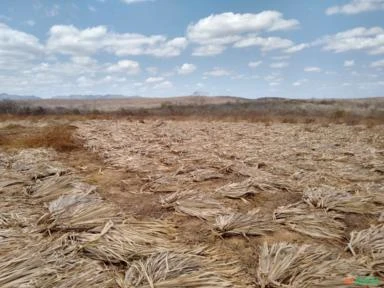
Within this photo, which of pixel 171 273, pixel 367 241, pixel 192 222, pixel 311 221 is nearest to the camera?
pixel 171 273

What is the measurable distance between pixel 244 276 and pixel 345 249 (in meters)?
1.26

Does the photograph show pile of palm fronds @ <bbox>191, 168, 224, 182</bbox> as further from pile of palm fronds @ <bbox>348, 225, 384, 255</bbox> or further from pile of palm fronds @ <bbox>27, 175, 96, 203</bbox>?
pile of palm fronds @ <bbox>348, 225, 384, 255</bbox>

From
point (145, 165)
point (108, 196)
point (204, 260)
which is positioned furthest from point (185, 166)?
point (204, 260)

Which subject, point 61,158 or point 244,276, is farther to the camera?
point 61,158

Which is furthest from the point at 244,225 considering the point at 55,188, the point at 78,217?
the point at 55,188

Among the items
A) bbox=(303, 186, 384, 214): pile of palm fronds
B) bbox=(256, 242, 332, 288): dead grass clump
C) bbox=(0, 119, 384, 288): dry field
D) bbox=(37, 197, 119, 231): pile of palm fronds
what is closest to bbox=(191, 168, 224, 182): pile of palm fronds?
bbox=(0, 119, 384, 288): dry field

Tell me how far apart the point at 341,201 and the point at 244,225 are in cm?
169

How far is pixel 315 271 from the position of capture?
3205 millimetres

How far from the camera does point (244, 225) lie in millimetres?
4340

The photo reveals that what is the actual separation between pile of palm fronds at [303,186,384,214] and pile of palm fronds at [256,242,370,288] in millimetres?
1438

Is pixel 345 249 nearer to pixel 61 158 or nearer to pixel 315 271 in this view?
pixel 315 271

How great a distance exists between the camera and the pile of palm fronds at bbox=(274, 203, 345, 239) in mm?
4219

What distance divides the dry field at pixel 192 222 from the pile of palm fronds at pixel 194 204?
0.06 ft

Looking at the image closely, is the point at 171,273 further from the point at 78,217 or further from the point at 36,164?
the point at 36,164
